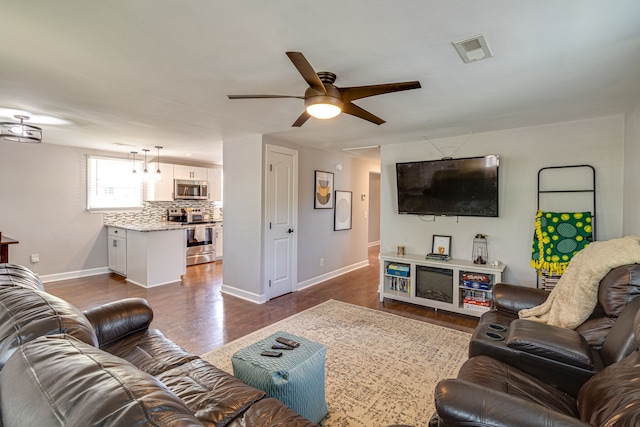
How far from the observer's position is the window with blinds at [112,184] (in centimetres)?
570

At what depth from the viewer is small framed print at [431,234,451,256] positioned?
13.8ft

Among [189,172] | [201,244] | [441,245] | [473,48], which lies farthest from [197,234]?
[473,48]

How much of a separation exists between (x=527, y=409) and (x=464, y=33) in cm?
179

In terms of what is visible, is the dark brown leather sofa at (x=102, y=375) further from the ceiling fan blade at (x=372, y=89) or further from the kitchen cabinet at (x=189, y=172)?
the kitchen cabinet at (x=189, y=172)

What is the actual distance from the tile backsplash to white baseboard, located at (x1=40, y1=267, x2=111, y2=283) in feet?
2.99

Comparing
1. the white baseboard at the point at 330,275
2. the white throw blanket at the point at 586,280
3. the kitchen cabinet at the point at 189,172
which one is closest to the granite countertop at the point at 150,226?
the kitchen cabinet at the point at 189,172

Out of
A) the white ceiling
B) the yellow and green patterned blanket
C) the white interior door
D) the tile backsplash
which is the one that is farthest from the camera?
the tile backsplash

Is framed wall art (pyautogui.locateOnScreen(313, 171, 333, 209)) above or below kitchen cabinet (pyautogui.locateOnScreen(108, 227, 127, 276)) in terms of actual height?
above

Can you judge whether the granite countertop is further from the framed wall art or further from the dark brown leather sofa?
the dark brown leather sofa

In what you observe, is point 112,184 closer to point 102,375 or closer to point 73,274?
point 73,274

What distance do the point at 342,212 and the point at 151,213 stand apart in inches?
159

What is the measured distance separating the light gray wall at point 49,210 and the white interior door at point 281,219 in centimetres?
364

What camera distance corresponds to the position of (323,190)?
17.5 ft

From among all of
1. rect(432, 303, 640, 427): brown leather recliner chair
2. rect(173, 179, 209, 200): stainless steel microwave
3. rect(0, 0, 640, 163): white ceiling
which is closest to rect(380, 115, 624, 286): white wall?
rect(0, 0, 640, 163): white ceiling
